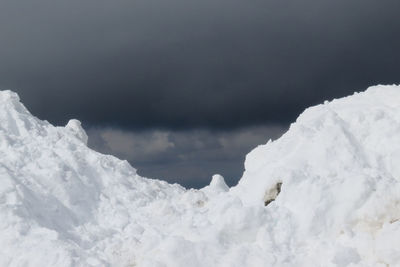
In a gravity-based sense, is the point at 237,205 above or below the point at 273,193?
below

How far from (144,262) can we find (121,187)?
390 inches

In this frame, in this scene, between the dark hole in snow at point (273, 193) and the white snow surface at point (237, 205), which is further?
the dark hole in snow at point (273, 193)

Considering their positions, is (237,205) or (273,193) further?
(273,193)

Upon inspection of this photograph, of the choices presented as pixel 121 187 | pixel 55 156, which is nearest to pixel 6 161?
pixel 55 156

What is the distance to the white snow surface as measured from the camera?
2236 centimetres

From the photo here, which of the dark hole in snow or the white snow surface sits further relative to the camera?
the dark hole in snow

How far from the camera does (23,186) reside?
28109 millimetres

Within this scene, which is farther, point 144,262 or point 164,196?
point 164,196

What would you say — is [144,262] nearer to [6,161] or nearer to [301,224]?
[301,224]

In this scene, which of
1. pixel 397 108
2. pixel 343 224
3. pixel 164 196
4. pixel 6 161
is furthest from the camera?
pixel 164 196

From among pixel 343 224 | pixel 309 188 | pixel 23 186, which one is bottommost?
pixel 343 224

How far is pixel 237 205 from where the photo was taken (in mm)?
24297

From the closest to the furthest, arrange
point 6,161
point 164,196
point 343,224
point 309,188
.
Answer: point 343,224
point 309,188
point 6,161
point 164,196

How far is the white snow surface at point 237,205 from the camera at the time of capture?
22.4m
